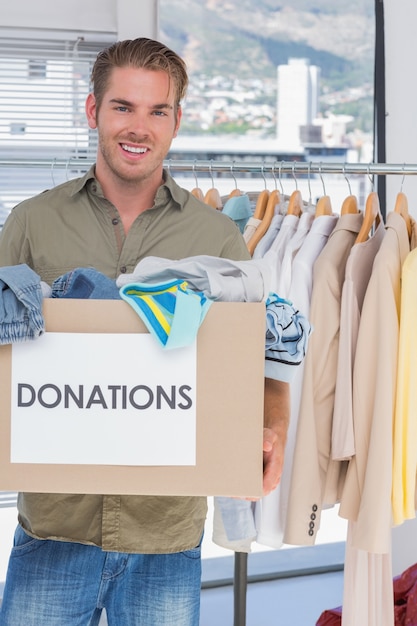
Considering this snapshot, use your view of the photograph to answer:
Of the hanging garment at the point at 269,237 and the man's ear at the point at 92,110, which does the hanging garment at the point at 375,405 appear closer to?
the hanging garment at the point at 269,237

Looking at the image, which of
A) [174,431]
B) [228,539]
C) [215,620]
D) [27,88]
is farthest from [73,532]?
[27,88]

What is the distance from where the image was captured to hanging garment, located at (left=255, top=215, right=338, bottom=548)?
2.01 metres

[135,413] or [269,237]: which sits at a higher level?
[269,237]

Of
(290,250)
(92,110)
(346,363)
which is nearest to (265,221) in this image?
Answer: (290,250)

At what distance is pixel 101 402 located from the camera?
114cm

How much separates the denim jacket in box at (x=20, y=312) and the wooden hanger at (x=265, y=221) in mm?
1078

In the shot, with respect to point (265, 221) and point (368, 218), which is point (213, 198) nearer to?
point (265, 221)

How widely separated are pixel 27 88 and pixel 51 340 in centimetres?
209

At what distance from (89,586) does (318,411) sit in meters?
0.73

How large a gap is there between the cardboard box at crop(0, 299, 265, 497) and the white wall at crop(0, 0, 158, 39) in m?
1.97

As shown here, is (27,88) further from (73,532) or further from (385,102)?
(73,532)

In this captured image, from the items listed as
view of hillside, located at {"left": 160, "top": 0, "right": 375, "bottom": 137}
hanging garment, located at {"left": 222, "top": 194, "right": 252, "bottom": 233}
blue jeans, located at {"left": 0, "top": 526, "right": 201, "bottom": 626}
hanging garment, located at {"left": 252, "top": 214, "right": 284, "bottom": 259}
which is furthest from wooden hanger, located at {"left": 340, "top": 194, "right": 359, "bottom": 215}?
view of hillside, located at {"left": 160, "top": 0, "right": 375, "bottom": 137}

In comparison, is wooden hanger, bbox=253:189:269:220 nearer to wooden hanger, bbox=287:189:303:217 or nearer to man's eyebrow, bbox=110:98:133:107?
wooden hanger, bbox=287:189:303:217

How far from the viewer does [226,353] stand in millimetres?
1141
